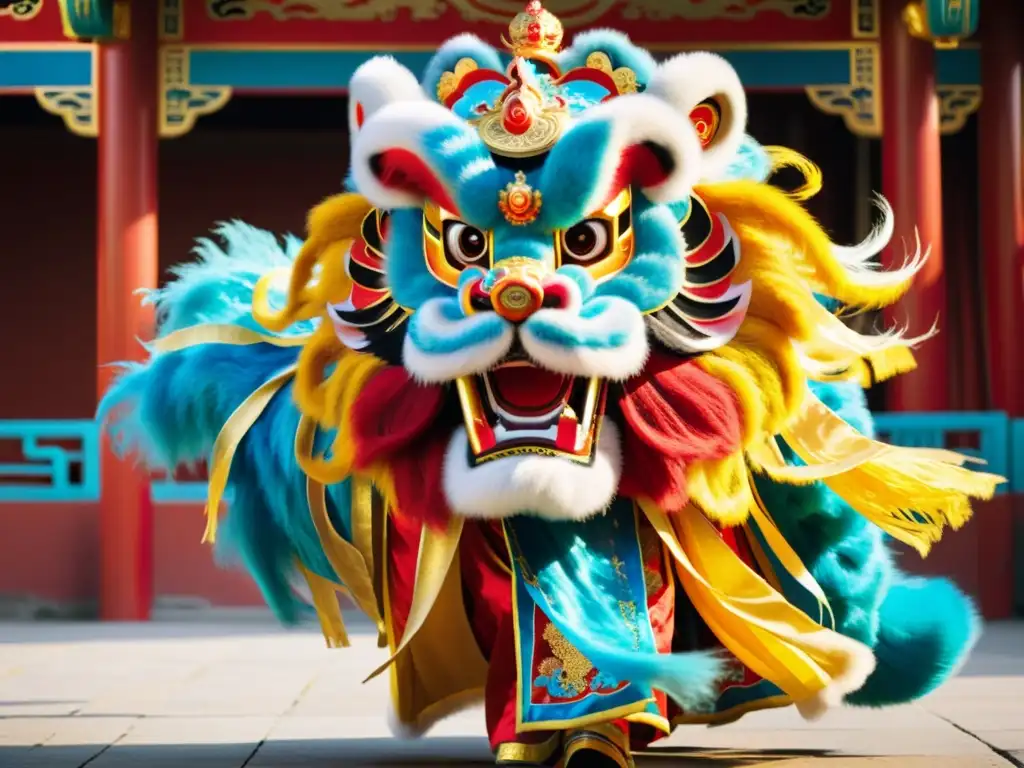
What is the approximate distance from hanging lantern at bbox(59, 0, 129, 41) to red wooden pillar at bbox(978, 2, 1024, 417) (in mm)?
4150

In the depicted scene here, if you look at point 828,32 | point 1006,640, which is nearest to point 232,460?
point 1006,640

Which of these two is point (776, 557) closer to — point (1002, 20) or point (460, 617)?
point (460, 617)

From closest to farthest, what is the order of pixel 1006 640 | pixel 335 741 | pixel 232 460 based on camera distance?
1. pixel 232 460
2. pixel 335 741
3. pixel 1006 640

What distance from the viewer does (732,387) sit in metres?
3.63

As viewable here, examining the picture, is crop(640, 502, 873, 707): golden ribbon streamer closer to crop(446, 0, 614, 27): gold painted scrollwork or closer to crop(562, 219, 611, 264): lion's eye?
crop(562, 219, 611, 264): lion's eye

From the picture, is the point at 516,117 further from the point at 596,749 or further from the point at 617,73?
the point at 596,749

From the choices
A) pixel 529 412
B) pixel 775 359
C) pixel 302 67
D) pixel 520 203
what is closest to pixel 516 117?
pixel 520 203

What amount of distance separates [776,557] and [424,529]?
2.66 feet

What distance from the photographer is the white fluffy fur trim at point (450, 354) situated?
3424mm

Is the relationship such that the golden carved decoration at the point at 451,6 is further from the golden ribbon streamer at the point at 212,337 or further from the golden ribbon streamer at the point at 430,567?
the golden ribbon streamer at the point at 430,567

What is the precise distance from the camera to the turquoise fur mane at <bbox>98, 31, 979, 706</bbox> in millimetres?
3504

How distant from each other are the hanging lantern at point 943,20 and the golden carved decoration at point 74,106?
3.93 metres

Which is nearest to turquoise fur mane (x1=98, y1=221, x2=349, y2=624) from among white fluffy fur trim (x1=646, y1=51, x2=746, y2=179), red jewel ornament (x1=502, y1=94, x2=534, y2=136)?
red jewel ornament (x1=502, y1=94, x2=534, y2=136)

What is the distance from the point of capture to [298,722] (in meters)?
4.82
